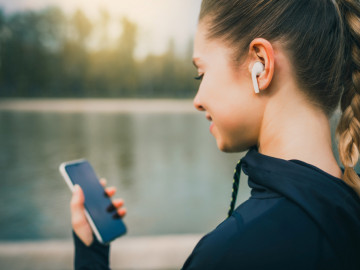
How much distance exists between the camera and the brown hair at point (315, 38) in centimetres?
75

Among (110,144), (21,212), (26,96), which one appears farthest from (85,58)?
(21,212)

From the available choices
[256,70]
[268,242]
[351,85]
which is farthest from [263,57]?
[268,242]

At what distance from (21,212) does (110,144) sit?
223 inches

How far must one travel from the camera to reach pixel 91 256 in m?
1.07

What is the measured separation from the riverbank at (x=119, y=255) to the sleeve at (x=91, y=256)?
1.53 meters

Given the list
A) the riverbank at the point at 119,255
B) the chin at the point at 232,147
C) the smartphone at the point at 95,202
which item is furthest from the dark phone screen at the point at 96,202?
the riverbank at the point at 119,255

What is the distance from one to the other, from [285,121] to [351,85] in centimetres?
22

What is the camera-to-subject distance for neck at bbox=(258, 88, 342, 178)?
742 millimetres

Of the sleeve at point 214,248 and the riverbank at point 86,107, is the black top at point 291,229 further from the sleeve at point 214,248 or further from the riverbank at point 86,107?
the riverbank at point 86,107

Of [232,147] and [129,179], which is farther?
[129,179]

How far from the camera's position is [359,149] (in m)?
0.82

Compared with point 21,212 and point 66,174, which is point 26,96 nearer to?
point 21,212

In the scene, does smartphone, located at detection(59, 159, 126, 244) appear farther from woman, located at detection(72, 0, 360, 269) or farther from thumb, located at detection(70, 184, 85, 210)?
woman, located at detection(72, 0, 360, 269)

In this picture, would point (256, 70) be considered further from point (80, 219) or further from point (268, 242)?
point (80, 219)
